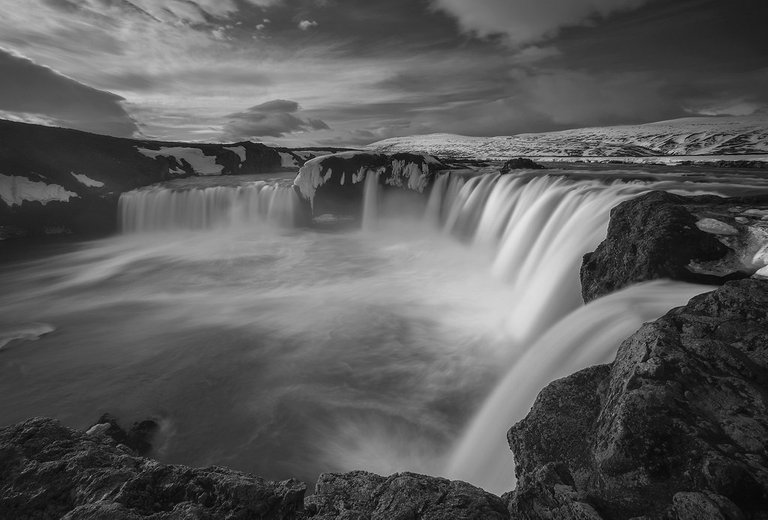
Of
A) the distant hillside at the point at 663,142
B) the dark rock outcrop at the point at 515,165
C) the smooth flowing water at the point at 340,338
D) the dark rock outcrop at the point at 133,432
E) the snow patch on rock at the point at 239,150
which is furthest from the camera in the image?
the distant hillside at the point at 663,142

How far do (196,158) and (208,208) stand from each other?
15.0m

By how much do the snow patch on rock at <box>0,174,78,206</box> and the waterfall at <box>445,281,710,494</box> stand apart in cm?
3452

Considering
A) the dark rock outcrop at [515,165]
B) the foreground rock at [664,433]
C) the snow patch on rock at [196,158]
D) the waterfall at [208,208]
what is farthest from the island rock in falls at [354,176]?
the foreground rock at [664,433]

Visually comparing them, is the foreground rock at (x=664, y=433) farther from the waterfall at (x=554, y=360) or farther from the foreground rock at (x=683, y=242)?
the foreground rock at (x=683, y=242)

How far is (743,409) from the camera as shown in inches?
95.0

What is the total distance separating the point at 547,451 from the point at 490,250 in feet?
45.6

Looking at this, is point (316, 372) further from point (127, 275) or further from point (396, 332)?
point (127, 275)

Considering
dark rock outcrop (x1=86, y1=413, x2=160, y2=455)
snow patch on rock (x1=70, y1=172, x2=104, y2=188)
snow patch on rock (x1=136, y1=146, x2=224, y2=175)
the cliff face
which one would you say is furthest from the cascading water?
snow patch on rock (x1=136, y1=146, x2=224, y2=175)

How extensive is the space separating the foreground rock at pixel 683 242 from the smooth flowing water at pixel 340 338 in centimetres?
61

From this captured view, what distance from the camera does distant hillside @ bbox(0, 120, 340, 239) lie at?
26125 mm

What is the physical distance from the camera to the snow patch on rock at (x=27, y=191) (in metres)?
25.5

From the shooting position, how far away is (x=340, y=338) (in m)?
11.0

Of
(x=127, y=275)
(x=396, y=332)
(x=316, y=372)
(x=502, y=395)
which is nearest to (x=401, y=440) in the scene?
(x=502, y=395)

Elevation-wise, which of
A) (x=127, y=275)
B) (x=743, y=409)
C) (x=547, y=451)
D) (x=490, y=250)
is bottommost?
(x=127, y=275)
